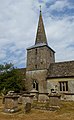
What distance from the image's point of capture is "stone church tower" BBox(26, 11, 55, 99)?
31.1 metres

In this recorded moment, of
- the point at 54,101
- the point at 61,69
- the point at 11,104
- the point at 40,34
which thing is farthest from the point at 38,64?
the point at 11,104

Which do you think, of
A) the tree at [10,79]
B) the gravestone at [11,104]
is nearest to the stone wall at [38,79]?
the tree at [10,79]

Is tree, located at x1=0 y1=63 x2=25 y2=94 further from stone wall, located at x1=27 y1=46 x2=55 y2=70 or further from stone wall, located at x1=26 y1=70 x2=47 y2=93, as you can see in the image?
stone wall, located at x1=27 y1=46 x2=55 y2=70

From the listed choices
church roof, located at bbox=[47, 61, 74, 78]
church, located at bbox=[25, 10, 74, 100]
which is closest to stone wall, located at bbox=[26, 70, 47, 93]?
church, located at bbox=[25, 10, 74, 100]

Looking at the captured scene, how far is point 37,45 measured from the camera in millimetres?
33625

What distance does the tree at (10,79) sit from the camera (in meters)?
27.3

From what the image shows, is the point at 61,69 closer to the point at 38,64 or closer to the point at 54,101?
the point at 38,64

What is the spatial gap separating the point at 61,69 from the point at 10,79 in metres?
9.90

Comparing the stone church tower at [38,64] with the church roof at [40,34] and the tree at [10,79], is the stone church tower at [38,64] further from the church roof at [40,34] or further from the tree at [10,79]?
the tree at [10,79]

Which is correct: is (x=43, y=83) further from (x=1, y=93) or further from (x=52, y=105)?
(x=52, y=105)

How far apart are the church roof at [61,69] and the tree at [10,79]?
6.00 m

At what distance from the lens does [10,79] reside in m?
27.5

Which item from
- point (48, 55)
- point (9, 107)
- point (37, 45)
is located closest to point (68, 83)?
point (48, 55)

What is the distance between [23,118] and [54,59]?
84.3 ft
